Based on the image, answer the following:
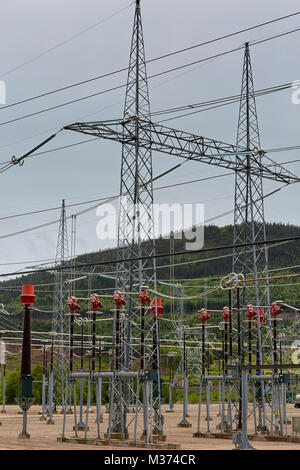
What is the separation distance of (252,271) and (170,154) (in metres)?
7.31

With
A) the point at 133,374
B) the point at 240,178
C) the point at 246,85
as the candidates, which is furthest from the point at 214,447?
the point at 246,85

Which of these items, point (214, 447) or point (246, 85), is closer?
point (214, 447)

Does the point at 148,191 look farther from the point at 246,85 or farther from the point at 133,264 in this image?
the point at 246,85

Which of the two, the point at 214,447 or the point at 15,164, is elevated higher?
the point at 15,164
